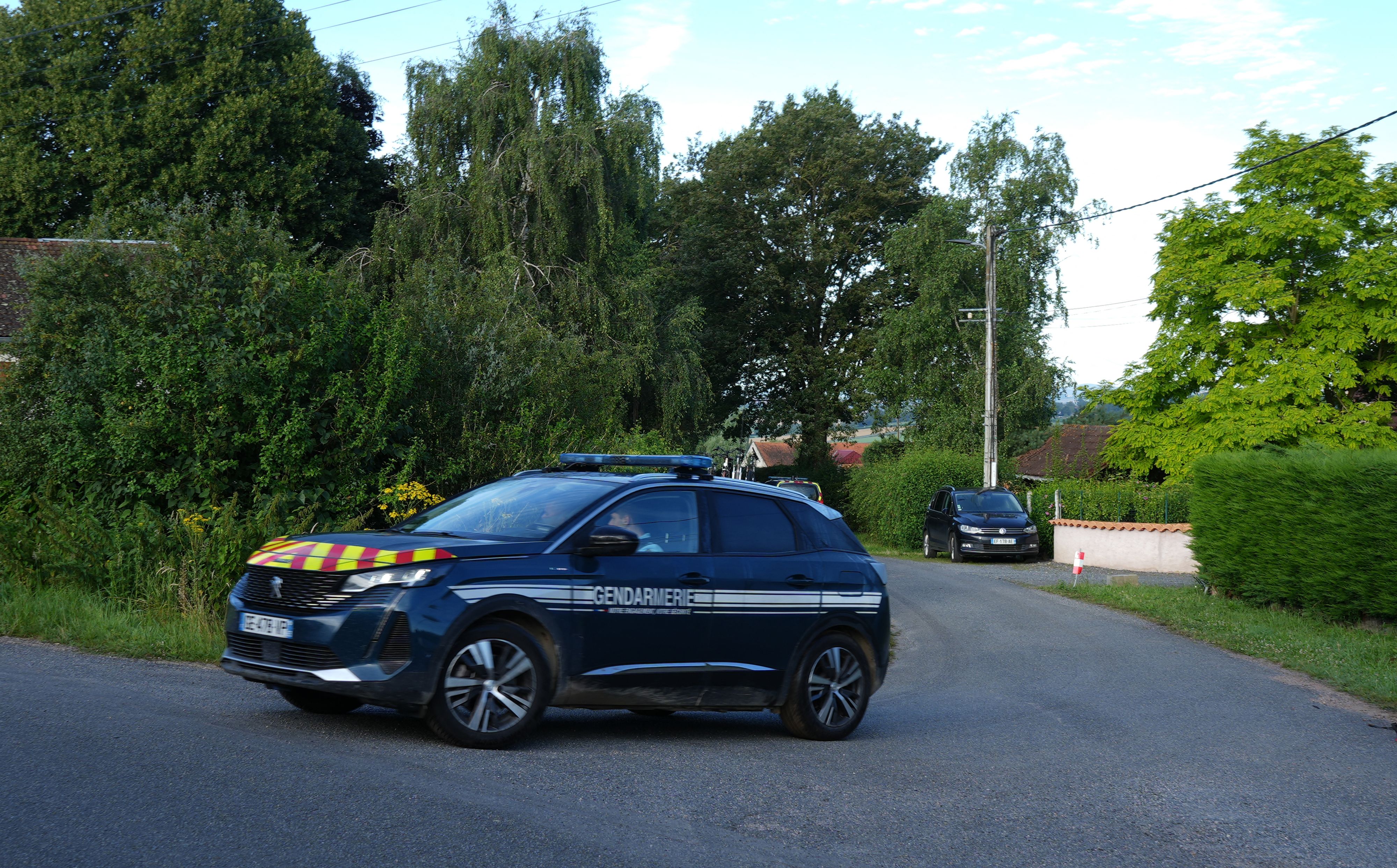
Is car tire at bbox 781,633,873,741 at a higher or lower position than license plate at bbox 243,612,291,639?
lower

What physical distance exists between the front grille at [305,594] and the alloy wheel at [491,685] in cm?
57

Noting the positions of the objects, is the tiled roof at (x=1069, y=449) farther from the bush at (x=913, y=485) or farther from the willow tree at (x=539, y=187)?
the willow tree at (x=539, y=187)

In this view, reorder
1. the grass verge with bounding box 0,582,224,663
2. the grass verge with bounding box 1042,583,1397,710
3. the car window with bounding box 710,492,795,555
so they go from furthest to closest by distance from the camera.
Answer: the grass verge with bounding box 1042,583,1397,710 → the grass verge with bounding box 0,582,224,663 → the car window with bounding box 710,492,795,555

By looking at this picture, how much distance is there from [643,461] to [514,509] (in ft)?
3.61

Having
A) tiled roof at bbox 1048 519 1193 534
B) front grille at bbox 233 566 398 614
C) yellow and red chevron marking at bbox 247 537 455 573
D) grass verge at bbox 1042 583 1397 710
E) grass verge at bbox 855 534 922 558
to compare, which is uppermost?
yellow and red chevron marking at bbox 247 537 455 573

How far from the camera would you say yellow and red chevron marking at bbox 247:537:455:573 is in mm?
6941

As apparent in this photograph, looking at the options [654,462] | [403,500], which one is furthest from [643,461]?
[403,500]

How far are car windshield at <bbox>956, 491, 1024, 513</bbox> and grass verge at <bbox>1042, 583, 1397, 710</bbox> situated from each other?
10.9m

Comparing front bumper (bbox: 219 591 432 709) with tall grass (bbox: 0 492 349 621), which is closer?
front bumper (bbox: 219 591 432 709)

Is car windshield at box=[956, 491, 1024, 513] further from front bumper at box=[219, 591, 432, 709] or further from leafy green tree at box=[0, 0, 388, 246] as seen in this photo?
front bumper at box=[219, 591, 432, 709]

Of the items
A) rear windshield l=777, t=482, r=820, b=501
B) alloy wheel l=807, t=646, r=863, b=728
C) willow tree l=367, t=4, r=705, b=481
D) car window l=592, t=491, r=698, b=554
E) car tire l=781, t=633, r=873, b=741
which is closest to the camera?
car window l=592, t=491, r=698, b=554

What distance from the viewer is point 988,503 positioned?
33094 millimetres

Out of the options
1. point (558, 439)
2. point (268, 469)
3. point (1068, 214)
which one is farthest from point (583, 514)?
point (1068, 214)

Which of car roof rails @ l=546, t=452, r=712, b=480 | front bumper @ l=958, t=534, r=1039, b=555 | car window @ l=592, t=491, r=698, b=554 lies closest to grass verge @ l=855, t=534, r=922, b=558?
front bumper @ l=958, t=534, r=1039, b=555
